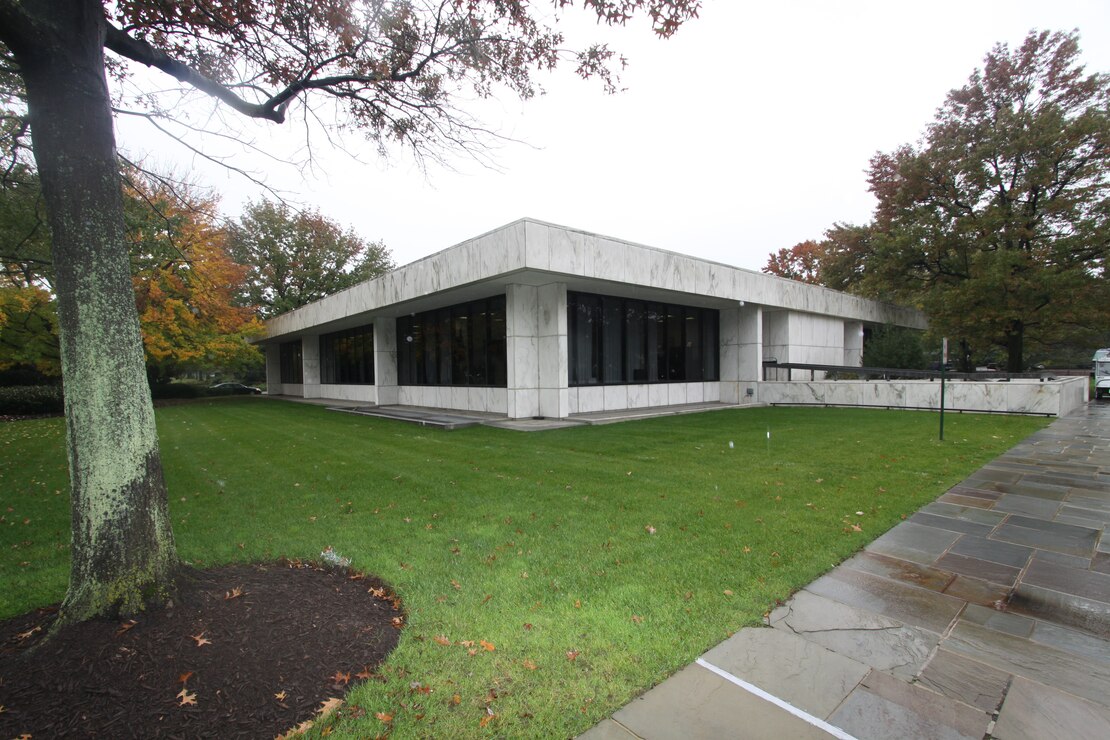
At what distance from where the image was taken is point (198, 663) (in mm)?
2525

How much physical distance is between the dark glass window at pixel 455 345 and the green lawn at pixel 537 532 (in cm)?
463

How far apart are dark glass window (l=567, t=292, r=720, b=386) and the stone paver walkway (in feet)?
34.3

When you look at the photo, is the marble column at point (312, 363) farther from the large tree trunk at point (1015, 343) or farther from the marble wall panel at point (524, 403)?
the large tree trunk at point (1015, 343)

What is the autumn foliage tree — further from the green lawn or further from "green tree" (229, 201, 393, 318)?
"green tree" (229, 201, 393, 318)

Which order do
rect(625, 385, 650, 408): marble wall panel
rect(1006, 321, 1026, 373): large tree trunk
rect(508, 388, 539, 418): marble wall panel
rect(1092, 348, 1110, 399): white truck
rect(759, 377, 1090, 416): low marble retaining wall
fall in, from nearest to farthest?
rect(508, 388, 539, 418): marble wall panel < rect(759, 377, 1090, 416): low marble retaining wall < rect(625, 385, 650, 408): marble wall panel < rect(1006, 321, 1026, 373): large tree trunk < rect(1092, 348, 1110, 399): white truck

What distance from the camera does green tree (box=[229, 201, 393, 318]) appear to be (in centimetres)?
3400

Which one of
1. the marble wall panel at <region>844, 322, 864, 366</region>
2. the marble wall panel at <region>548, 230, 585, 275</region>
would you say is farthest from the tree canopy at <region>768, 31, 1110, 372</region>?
the marble wall panel at <region>548, 230, 585, 275</region>

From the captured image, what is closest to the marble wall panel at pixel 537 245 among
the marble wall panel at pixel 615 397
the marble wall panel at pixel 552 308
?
the marble wall panel at pixel 552 308

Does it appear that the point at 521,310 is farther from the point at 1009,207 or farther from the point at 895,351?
the point at 1009,207

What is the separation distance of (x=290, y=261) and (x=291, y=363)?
25.9 feet

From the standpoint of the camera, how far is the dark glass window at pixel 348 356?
2225 centimetres

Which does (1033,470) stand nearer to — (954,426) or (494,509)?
(954,426)

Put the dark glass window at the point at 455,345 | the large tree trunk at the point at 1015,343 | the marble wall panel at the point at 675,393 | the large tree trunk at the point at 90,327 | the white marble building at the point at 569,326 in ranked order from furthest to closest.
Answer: the large tree trunk at the point at 1015,343
the marble wall panel at the point at 675,393
the dark glass window at the point at 455,345
the white marble building at the point at 569,326
the large tree trunk at the point at 90,327

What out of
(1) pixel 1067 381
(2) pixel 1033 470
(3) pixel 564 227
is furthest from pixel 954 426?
(3) pixel 564 227
